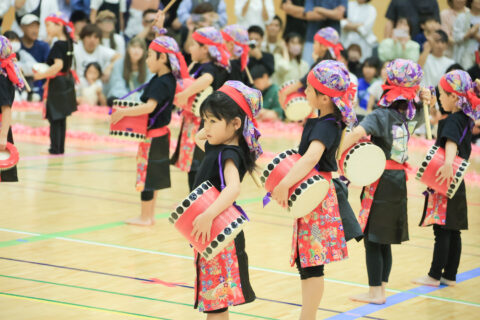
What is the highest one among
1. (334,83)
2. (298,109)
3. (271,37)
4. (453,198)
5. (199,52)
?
(334,83)

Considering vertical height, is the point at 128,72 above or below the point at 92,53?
below

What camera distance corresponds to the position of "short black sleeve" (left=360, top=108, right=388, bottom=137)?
5.26 metres

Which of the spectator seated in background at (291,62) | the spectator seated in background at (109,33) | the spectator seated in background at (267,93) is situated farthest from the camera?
the spectator seated in background at (109,33)

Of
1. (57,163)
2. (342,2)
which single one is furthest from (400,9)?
(57,163)

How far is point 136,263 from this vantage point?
19.4 feet

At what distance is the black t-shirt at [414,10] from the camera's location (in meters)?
15.2

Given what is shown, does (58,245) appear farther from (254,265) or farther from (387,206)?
(387,206)

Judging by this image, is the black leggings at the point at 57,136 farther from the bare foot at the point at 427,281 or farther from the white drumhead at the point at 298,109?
the bare foot at the point at 427,281

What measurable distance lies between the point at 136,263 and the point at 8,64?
1.70 m

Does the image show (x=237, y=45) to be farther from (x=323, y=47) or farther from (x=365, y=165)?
(x=365, y=165)

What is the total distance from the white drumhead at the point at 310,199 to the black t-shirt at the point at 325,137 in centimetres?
18

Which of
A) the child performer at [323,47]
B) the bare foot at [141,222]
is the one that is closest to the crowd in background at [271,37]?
the child performer at [323,47]

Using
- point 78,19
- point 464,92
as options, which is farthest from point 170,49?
point 78,19

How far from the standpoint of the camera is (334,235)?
4.58m
